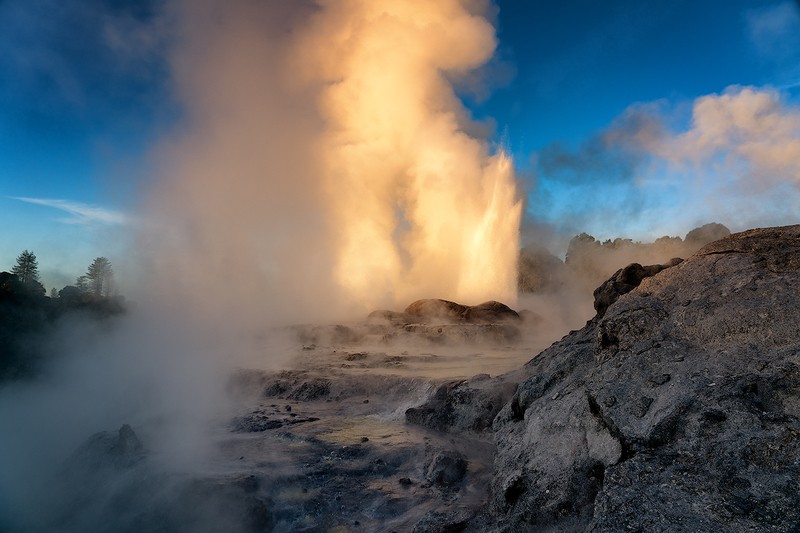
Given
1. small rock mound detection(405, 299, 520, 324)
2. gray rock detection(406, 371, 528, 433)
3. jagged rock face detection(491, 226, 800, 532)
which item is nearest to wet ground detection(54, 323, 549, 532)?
gray rock detection(406, 371, 528, 433)

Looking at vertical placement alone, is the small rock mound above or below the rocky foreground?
above

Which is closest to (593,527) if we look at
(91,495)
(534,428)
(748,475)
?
(748,475)

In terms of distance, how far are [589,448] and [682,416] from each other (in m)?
0.82

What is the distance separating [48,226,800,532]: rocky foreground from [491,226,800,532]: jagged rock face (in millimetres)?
12

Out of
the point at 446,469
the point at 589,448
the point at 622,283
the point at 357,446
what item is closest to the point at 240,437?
the point at 357,446

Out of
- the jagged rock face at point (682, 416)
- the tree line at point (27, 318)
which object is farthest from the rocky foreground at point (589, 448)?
the tree line at point (27, 318)

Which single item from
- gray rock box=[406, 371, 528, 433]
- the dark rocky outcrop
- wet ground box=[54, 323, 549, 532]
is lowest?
wet ground box=[54, 323, 549, 532]

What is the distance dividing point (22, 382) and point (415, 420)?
1332cm

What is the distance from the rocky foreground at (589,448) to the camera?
285cm

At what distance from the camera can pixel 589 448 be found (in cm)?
384

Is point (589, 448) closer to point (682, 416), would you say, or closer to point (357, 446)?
point (682, 416)

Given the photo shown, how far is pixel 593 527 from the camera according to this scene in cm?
291

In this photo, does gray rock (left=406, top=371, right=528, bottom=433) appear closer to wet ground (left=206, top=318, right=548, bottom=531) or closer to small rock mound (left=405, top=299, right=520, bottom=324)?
wet ground (left=206, top=318, right=548, bottom=531)

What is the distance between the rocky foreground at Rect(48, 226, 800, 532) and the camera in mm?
2852
